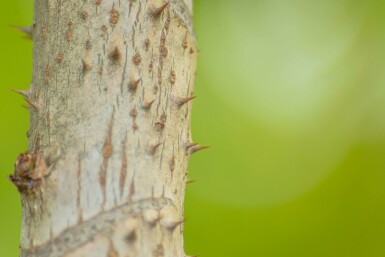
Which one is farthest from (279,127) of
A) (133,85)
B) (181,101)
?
(133,85)

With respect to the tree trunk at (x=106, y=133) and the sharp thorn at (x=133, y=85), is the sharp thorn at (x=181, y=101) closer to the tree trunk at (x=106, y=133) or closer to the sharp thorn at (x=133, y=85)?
the tree trunk at (x=106, y=133)

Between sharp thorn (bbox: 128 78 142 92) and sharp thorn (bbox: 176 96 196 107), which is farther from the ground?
sharp thorn (bbox: 128 78 142 92)

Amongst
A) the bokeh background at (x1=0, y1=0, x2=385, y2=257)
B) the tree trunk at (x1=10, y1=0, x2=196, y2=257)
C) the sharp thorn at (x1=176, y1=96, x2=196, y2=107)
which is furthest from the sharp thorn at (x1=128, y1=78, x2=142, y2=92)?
the bokeh background at (x1=0, y1=0, x2=385, y2=257)

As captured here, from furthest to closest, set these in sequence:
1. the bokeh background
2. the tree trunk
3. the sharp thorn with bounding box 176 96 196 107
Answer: the bokeh background
the sharp thorn with bounding box 176 96 196 107
the tree trunk

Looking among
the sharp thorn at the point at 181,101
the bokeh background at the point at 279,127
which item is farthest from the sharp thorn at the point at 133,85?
the bokeh background at the point at 279,127

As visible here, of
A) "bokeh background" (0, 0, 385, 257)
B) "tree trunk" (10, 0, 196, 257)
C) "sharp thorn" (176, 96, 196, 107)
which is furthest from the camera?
"bokeh background" (0, 0, 385, 257)

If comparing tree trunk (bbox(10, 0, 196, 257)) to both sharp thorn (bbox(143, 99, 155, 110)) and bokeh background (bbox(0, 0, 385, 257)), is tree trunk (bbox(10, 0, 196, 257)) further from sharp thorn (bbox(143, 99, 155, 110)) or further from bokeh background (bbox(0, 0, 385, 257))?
bokeh background (bbox(0, 0, 385, 257))
